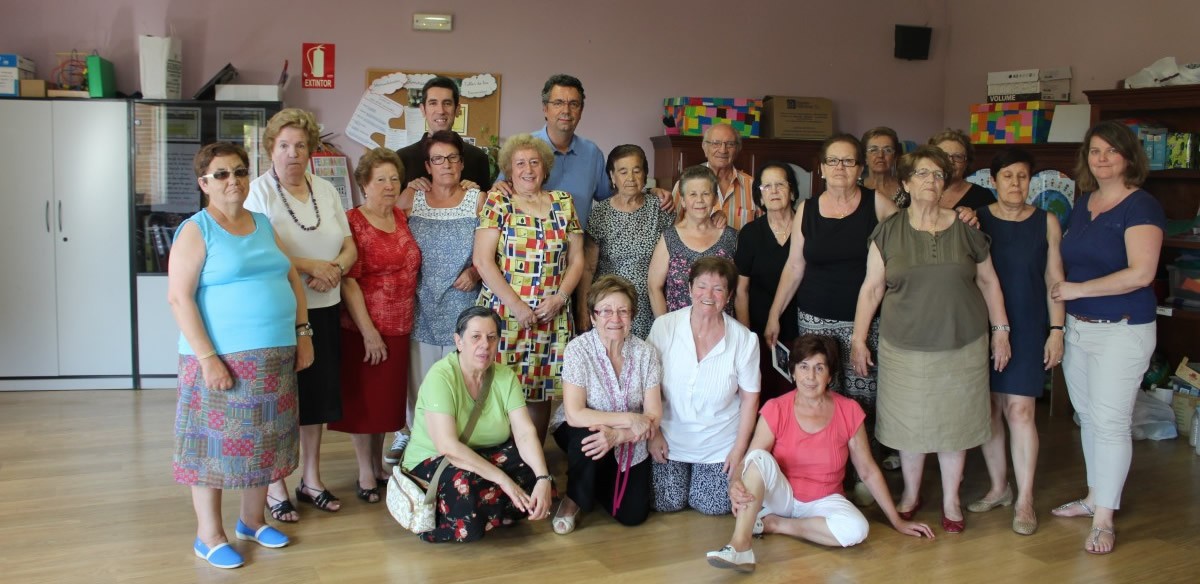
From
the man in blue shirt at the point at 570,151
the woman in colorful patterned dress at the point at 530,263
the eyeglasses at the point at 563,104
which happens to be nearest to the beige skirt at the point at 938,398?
the woman in colorful patterned dress at the point at 530,263

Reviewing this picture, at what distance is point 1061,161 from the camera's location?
19.4 ft

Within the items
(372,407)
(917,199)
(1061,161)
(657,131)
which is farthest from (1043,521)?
(657,131)

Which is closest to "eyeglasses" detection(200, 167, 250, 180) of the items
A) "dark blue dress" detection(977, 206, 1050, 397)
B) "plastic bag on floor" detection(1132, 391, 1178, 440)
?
"dark blue dress" detection(977, 206, 1050, 397)

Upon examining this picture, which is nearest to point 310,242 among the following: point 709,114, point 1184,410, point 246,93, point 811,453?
point 811,453

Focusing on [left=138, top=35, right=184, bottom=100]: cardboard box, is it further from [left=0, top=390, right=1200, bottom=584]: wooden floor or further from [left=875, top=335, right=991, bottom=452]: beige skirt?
[left=875, top=335, right=991, bottom=452]: beige skirt

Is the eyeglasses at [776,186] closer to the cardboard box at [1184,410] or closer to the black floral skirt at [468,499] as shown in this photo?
the black floral skirt at [468,499]

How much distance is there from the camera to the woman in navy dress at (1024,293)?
3.52 metres

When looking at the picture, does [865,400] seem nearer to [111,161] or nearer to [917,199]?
[917,199]

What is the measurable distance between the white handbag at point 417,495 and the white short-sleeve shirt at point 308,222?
2.16 feet

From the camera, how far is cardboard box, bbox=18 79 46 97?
5586mm

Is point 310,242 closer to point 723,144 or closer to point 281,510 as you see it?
point 281,510

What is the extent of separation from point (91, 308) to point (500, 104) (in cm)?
276

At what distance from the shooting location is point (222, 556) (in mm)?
3109

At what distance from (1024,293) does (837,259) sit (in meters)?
0.67
